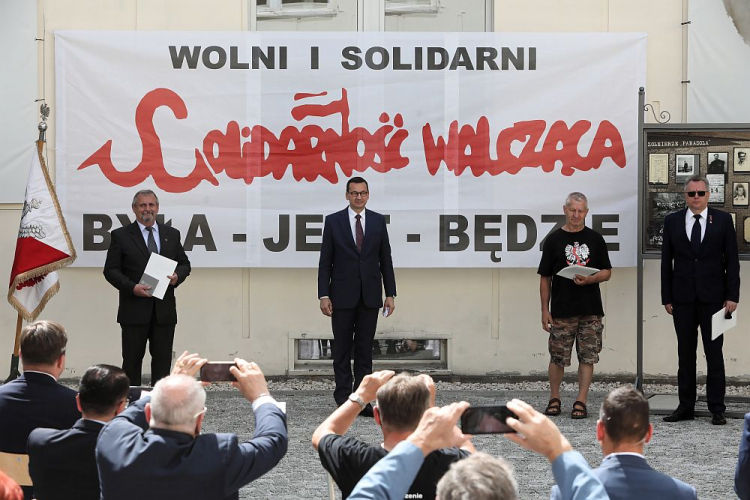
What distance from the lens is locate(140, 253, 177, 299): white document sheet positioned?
7387mm

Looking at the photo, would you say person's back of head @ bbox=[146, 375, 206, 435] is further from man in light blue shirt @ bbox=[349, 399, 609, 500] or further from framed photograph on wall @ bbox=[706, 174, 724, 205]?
framed photograph on wall @ bbox=[706, 174, 724, 205]

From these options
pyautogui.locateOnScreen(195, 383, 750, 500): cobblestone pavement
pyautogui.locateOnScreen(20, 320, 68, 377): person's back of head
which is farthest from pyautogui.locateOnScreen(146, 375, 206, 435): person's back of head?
pyautogui.locateOnScreen(195, 383, 750, 500): cobblestone pavement

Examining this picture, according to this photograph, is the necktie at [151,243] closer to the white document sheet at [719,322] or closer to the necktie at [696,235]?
the necktie at [696,235]

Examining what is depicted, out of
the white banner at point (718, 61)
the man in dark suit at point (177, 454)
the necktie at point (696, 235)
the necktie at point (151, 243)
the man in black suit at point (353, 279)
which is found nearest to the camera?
the man in dark suit at point (177, 454)

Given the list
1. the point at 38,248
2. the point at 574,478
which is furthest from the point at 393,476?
the point at 38,248

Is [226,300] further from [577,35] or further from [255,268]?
[577,35]

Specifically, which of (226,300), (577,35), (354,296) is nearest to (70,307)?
(226,300)

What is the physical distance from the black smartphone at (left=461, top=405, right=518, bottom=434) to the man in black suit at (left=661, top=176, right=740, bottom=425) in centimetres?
522

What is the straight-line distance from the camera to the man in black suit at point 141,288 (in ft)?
24.4

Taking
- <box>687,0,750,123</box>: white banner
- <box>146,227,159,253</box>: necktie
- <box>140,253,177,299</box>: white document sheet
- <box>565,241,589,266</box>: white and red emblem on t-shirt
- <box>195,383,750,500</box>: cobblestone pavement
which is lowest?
<box>195,383,750,500</box>: cobblestone pavement

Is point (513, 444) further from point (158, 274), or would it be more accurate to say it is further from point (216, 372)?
point (216, 372)

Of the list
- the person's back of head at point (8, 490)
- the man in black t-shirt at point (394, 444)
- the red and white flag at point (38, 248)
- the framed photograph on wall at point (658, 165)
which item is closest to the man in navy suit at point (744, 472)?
the man in black t-shirt at point (394, 444)

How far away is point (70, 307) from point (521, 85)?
412 centimetres

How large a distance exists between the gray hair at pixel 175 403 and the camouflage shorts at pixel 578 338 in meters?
5.03
